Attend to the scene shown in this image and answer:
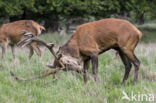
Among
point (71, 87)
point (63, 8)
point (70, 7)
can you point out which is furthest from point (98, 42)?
point (63, 8)

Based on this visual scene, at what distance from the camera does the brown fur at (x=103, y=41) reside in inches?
264

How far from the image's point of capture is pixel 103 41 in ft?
22.5

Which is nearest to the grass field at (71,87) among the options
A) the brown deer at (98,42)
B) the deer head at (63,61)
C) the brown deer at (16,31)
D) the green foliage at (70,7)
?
the deer head at (63,61)

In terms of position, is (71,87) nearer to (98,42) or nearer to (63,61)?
(63,61)

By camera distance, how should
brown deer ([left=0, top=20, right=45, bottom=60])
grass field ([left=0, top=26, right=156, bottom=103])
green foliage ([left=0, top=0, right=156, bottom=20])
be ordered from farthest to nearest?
green foliage ([left=0, top=0, right=156, bottom=20]) < brown deer ([left=0, top=20, right=45, bottom=60]) < grass field ([left=0, top=26, right=156, bottom=103])

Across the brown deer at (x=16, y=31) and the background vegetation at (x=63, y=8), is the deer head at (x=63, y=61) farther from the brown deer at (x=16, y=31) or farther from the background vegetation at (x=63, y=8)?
the background vegetation at (x=63, y=8)

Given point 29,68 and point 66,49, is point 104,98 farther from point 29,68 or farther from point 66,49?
point 29,68

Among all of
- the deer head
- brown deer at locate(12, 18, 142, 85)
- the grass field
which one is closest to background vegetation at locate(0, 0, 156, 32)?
the grass field

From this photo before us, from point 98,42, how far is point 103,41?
112 millimetres

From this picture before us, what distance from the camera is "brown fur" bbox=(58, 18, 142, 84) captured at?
671 centimetres

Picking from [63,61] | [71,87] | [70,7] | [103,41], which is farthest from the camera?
[70,7]

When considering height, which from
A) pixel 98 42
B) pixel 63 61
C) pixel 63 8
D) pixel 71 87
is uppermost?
pixel 98 42

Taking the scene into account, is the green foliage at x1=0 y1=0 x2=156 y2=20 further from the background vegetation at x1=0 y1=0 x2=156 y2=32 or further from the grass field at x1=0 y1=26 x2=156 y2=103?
the grass field at x1=0 y1=26 x2=156 y2=103

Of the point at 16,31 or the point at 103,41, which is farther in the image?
the point at 16,31
